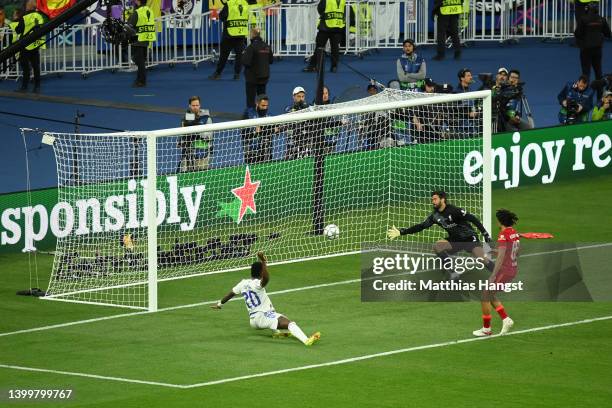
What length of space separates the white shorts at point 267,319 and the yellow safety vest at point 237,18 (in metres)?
18.1

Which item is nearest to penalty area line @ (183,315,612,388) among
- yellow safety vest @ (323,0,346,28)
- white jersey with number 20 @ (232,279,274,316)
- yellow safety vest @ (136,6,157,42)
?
white jersey with number 20 @ (232,279,274,316)

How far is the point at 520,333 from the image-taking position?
2108 centimetres

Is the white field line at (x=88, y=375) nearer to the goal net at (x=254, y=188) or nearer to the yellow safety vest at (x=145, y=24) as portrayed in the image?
the goal net at (x=254, y=188)

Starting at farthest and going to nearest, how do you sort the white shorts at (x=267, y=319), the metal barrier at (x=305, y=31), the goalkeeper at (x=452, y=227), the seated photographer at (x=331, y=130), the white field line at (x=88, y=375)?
1. the metal barrier at (x=305, y=31)
2. the seated photographer at (x=331, y=130)
3. the goalkeeper at (x=452, y=227)
4. the white shorts at (x=267, y=319)
5. the white field line at (x=88, y=375)

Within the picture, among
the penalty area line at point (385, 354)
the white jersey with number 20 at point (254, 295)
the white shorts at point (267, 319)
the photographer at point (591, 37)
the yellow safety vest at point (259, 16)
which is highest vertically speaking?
the yellow safety vest at point (259, 16)

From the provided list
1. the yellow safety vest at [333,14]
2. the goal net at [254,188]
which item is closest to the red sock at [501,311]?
the goal net at [254,188]

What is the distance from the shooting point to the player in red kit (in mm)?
20578

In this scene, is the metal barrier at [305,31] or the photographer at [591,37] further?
the metal barrier at [305,31]

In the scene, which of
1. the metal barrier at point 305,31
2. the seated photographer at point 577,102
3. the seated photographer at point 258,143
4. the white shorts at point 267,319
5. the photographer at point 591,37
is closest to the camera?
the white shorts at point 267,319

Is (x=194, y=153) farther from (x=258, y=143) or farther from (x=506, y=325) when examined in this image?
(x=506, y=325)

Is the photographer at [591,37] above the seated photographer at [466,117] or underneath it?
above

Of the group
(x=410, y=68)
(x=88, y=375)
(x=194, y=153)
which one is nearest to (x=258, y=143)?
(x=194, y=153)

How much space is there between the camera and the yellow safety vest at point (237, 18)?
38.2 meters

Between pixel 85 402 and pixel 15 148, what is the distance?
15533mm
